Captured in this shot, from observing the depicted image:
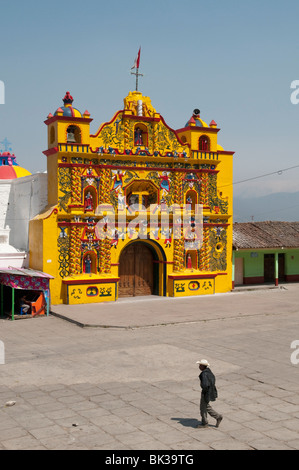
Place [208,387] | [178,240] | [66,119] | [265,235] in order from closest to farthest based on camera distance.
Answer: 1. [208,387]
2. [66,119]
3. [178,240]
4. [265,235]

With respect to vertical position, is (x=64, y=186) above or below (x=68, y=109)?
below

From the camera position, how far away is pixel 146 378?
50.1 feet

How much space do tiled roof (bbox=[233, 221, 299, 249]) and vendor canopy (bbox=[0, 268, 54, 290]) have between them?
12.2m

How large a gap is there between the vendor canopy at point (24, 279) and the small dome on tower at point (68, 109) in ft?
26.4

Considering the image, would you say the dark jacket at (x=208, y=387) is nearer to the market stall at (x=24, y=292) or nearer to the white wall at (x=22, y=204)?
the market stall at (x=24, y=292)

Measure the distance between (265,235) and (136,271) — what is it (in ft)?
31.4

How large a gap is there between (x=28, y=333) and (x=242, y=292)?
14401 mm

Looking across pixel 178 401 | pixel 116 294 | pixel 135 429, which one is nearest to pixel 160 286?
pixel 116 294

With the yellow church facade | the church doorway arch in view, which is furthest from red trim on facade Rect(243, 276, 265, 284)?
the church doorway arch

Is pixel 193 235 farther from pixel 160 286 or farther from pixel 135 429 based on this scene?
pixel 135 429

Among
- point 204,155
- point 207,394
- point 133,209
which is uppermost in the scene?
point 204,155

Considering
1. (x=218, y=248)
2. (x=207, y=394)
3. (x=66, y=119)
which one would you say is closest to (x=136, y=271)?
(x=218, y=248)

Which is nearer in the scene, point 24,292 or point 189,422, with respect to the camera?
point 189,422

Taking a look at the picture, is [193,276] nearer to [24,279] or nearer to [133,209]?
[133,209]
